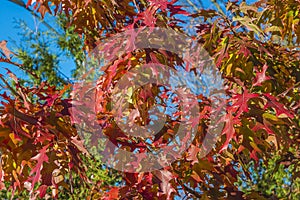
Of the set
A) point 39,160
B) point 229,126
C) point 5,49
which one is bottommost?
point 39,160

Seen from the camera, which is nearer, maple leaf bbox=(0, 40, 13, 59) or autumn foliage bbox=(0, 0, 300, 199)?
autumn foliage bbox=(0, 0, 300, 199)

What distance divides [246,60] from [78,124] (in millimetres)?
711

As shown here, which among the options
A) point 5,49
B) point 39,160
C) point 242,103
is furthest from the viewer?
point 5,49

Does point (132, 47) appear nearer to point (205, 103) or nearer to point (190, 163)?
point (205, 103)

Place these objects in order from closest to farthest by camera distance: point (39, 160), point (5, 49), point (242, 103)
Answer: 1. point (39, 160)
2. point (242, 103)
3. point (5, 49)

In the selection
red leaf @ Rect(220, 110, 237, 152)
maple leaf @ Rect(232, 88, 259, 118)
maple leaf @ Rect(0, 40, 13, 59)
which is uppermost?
maple leaf @ Rect(0, 40, 13, 59)

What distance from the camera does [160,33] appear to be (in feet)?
4.81

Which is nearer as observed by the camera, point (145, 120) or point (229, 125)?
point (229, 125)

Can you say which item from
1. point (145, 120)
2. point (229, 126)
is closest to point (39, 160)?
point (145, 120)

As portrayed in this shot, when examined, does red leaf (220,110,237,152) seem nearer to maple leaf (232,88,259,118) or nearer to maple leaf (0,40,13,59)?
maple leaf (232,88,259,118)

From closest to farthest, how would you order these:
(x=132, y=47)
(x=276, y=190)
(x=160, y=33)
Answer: (x=132, y=47)
(x=160, y=33)
(x=276, y=190)

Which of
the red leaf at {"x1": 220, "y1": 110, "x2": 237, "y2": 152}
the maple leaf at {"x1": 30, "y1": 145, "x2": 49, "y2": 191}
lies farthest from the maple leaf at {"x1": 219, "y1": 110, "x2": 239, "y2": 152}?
the maple leaf at {"x1": 30, "y1": 145, "x2": 49, "y2": 191}

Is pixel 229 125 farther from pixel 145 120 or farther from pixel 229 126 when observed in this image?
pixel 145 120

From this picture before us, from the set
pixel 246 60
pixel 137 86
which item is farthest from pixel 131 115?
pixel 246 60
